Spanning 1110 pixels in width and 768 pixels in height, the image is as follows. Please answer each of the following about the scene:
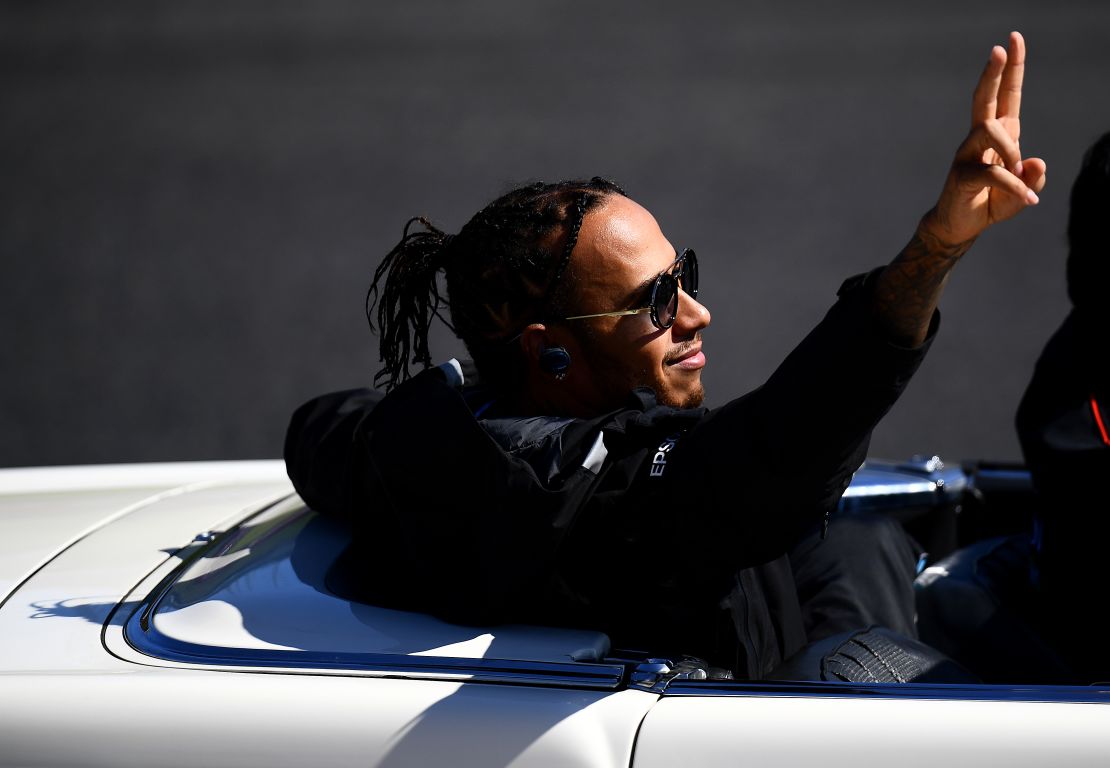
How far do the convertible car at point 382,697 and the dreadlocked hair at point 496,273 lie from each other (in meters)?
0.38

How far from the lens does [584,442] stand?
5.94ft

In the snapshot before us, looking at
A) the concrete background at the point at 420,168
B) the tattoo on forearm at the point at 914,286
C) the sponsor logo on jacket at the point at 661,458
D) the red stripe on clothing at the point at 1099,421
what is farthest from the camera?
the concrete background at the point at 420,168

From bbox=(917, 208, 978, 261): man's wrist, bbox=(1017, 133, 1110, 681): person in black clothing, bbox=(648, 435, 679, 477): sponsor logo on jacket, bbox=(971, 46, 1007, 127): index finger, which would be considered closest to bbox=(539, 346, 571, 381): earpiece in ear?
bbox=(648, 435, 679, 477): sponsor logo on jacket

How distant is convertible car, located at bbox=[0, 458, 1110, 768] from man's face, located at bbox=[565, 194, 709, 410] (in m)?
0.41

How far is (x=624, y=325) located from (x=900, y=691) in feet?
2.32

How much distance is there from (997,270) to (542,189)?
5.28m

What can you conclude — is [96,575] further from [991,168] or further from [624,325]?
[991,168]

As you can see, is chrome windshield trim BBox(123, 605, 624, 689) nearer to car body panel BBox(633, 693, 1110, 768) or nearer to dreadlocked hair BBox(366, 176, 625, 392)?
car body panel BBox(633, 693, 1110, 768)

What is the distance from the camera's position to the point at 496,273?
2.12m

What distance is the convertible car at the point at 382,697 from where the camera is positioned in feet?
4.83

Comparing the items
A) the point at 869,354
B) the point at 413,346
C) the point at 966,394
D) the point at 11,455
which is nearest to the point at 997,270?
the point at 966,394

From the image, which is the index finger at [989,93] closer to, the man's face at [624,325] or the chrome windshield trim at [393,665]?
the man's face at [624,325]

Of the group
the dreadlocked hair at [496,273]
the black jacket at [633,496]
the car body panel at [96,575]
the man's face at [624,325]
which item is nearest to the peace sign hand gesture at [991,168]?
the black jacket at [633,496]

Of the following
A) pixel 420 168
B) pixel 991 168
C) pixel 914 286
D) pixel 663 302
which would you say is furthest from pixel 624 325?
pixel 420 168
